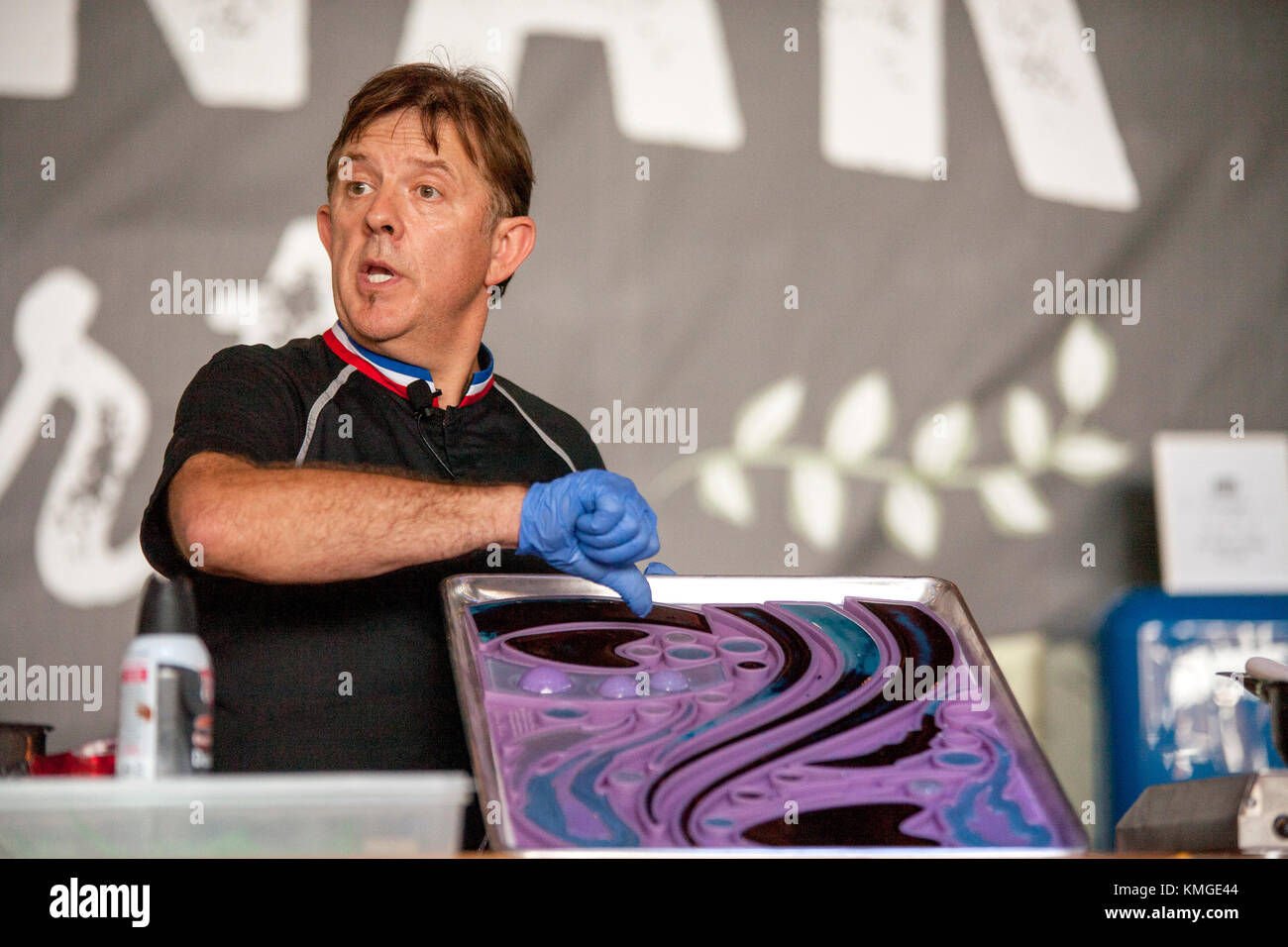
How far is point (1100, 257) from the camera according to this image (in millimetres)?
2945

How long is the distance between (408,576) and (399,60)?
159cm

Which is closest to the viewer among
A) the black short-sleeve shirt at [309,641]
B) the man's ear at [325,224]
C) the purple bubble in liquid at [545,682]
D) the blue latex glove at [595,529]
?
the purple bubble in liquid at [545,682]

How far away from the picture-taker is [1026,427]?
9.49 ft

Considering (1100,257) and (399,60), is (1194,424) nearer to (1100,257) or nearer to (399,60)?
(1100,257)

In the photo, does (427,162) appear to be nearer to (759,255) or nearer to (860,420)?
(759,255)

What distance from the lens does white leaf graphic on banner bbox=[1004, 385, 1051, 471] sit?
114 inches

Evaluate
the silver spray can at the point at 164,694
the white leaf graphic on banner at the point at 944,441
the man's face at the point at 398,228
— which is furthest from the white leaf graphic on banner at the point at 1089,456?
the silver spray can at the point at 164,694

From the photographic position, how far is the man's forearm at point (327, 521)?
1270mm

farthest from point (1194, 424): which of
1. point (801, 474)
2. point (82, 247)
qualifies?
point (82, 247)

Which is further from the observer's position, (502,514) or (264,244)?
(264,244)

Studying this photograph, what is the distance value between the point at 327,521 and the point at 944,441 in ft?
6.21

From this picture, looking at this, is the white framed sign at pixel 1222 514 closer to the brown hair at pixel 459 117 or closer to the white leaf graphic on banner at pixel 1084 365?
the white leaf graphic on banner at pixel 1084 365

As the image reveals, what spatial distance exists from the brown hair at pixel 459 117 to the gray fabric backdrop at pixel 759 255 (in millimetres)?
885
